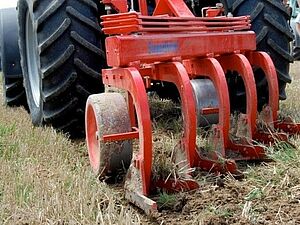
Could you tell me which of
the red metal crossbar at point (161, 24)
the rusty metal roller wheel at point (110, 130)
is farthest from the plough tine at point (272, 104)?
the rusty metal roller wheel at point (110, 130)

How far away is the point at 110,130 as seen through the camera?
2.55 meters

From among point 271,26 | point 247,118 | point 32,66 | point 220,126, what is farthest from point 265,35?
point 32,66

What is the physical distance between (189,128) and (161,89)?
203 cm

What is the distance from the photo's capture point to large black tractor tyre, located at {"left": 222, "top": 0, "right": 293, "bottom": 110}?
3.40 meters

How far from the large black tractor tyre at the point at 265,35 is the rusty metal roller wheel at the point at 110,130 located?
3.65 ft

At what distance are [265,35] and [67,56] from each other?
Result: 1.19 meters

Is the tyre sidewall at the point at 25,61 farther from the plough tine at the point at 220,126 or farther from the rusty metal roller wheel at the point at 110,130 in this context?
the plough tine at the point at 220,126

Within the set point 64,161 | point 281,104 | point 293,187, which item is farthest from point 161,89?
point 293,187

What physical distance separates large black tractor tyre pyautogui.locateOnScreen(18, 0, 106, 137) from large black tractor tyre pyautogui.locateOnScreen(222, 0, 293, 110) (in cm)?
84

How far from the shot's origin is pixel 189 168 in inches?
96.8

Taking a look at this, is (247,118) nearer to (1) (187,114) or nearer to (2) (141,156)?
(1) (187,114)

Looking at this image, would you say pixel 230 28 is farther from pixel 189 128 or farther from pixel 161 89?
pixel 161 89

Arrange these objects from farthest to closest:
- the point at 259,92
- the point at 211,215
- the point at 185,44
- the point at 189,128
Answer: the point at 259,92
the point at 185,44
the point at 189,128
the point at 211,215

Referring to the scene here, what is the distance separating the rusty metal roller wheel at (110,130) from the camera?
257cm
